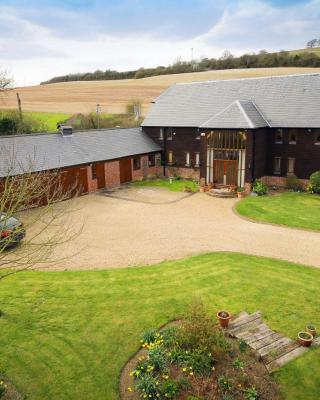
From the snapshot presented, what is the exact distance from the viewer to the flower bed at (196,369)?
305 inches

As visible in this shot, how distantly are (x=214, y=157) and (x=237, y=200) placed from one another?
4852 mm

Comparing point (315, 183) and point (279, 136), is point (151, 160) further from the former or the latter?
point (315, 183)

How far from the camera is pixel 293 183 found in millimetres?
28531

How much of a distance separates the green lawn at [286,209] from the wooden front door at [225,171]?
339cm

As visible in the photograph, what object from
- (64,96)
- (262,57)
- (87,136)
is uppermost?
(262,57)

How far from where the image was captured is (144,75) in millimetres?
82438

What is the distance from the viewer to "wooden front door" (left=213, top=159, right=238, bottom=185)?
2907 cm

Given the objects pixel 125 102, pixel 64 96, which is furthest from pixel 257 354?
pixel 64 96

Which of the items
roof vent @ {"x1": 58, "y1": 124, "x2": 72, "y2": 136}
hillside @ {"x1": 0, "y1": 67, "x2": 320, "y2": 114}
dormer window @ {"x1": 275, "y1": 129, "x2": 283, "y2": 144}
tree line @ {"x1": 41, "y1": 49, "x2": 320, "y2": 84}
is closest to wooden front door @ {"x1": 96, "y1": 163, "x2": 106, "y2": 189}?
roof vent @ {"x1": 58, "y1": 124, "x2": 72, "y2": 136}

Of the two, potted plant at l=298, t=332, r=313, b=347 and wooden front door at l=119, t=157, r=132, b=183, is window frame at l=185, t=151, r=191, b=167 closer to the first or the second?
wooden front door at l=119, t=157, r=132, b=183

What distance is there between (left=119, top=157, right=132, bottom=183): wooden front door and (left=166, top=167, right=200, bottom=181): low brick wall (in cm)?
426

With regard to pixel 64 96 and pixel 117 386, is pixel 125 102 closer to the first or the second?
pixel 64 96

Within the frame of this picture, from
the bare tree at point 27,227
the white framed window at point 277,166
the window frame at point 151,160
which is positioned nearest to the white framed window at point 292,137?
the white framed window at point 277,166

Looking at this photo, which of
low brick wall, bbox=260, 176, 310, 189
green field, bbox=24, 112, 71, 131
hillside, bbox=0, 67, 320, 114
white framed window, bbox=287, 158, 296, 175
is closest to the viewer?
white framed window, bbox=287, 158, 296, 175
